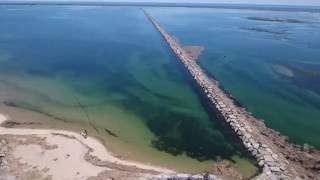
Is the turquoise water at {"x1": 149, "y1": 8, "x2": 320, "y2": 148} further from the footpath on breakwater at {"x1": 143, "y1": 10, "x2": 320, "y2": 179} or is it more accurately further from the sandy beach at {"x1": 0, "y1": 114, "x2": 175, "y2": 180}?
the sandy beach at {"x1": 0, "y1": 114, "x2": 175, "y2": 180}

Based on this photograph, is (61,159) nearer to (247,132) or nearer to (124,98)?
(247,132)

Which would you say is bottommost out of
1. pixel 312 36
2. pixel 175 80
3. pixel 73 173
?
pixel 312 36

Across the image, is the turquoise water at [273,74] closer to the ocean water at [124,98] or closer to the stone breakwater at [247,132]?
the stone breakwater at [247,132]

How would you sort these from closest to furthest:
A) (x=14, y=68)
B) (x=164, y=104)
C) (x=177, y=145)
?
(x=177, y=145) → (x=164, y=104) → (x=14, y=68)

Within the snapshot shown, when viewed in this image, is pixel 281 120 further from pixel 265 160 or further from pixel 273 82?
pixel 273 82

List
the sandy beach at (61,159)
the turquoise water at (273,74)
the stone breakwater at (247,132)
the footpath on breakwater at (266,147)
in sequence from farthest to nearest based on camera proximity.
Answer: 1. the turquoise water at (273,74)
2. the footpath on breakwater at (266,147)
3. the stone breakwater at (247,132)
4. the sandy beach at (61,159)

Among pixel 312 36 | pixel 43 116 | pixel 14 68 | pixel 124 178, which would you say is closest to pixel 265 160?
pixel 124 178

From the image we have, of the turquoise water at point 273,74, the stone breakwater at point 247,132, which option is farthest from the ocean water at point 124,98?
the turquoise water at point 273,74
